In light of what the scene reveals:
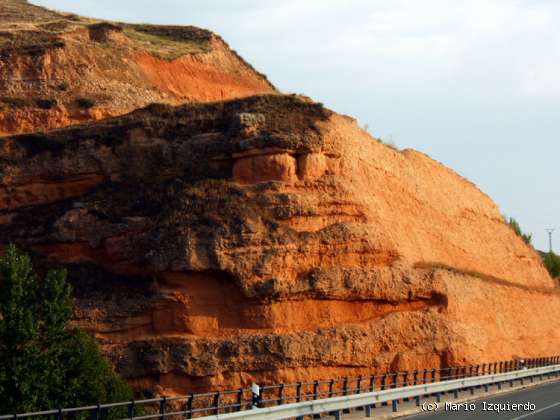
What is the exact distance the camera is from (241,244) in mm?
36125

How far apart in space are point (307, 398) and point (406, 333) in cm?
899

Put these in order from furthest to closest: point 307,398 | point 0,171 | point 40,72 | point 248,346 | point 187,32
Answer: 1. point 187,32
2. point 40,72
3. point 0,171
4. point 248,346
5. point 307,398

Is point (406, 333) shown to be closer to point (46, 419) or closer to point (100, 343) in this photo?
point (100, 343)

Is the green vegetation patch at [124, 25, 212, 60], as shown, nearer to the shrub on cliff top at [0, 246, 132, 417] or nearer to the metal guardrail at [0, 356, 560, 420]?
the metal guardrail at [0, 356, 560, 420]

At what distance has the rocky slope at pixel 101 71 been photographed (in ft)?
155

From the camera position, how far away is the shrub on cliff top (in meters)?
28.0

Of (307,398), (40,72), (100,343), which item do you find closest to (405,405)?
(307,398)

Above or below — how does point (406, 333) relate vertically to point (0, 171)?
below

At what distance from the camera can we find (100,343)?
3512 cm

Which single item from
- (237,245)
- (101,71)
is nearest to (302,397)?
(237,245)

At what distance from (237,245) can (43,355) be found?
9269 mm

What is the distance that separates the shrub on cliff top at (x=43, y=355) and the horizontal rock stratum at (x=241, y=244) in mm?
5057

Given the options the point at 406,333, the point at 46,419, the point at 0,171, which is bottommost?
the point at 46,419

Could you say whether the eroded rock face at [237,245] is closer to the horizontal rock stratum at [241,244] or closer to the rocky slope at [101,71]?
the horizontal rock stratum at [241,244]
